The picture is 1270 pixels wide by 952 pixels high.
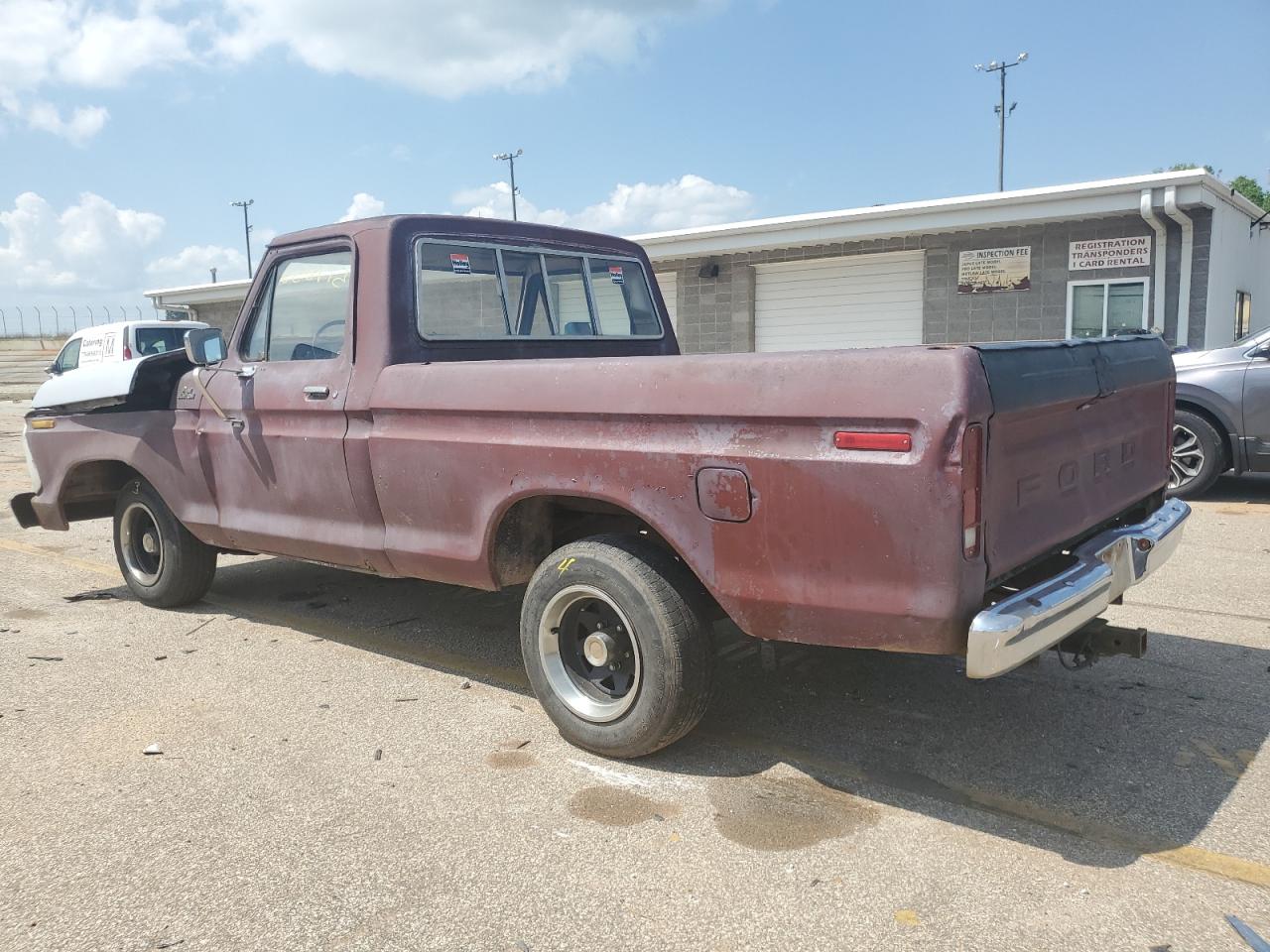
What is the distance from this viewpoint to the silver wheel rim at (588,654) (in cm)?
358

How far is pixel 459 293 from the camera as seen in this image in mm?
4523

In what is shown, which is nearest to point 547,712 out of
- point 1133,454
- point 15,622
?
point 1133,454

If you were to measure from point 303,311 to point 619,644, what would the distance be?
2.34m

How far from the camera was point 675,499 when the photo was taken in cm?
326

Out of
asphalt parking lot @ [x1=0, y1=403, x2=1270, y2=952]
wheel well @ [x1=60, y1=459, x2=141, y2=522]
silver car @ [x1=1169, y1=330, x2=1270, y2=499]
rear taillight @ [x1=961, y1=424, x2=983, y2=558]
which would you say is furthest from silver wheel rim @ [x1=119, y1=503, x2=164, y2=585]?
silver car @ [x1=1169, y1=330, x2=1270, y2=499]

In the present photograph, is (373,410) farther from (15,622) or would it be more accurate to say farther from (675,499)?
(15,622)

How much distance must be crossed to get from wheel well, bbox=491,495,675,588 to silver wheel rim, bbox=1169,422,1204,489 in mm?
6651

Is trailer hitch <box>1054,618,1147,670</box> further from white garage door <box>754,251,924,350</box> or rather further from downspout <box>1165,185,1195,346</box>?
white garage door <box>754,251,924,350</box>

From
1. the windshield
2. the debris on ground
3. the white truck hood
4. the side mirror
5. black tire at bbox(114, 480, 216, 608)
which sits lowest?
the debris on ground

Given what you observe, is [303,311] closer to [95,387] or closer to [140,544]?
[95,387]

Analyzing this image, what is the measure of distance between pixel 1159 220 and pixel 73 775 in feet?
42.7

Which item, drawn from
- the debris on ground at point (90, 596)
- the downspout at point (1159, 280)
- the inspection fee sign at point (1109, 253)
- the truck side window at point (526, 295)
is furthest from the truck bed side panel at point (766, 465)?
the inspection fee sign at point (1109, 253)

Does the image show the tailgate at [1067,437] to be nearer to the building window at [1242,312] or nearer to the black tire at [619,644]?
the black tire at [619,644]

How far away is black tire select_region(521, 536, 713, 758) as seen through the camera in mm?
3355
